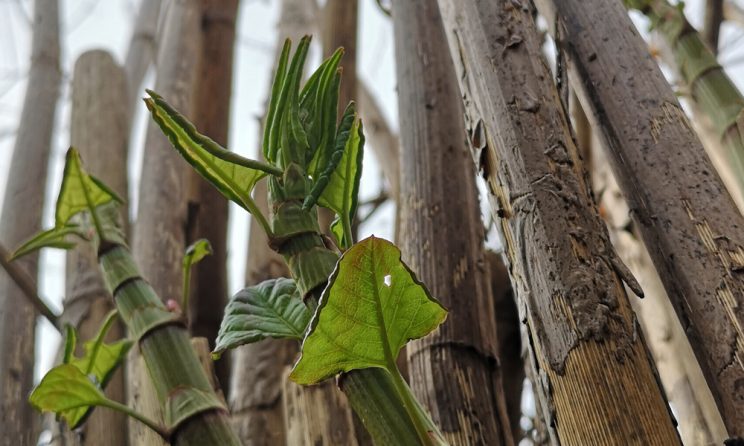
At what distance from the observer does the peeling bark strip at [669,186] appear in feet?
1.15

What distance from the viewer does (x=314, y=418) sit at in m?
0.58

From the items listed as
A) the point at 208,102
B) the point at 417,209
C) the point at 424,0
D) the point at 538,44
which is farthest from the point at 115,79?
the point at 538,44

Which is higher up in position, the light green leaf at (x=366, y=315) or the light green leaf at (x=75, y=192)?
the light green leaf at (x=75, y=192)

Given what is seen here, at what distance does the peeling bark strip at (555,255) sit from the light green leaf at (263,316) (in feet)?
0.37

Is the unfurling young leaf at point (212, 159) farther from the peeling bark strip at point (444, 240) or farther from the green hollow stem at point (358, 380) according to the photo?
the peeling bark strip at point (444, 240)

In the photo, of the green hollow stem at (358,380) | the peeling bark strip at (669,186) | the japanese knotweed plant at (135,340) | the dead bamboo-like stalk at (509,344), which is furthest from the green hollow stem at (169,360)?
the dead bamboo-like stalk at (509,344)

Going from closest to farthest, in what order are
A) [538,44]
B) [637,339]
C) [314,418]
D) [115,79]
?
[637,339] → [538,44] → [314,418] → [115,79]

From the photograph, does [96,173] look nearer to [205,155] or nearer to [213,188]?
[213,188]

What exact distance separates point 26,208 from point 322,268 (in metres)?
0.73

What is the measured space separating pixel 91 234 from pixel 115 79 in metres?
0.61

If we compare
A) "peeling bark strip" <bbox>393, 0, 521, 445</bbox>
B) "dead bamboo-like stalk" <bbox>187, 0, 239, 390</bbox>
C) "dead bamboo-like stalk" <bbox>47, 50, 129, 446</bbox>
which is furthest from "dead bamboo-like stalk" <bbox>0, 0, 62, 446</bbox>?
"peeling bark strip" <bbox>393, 0, 521, 445</bbox>

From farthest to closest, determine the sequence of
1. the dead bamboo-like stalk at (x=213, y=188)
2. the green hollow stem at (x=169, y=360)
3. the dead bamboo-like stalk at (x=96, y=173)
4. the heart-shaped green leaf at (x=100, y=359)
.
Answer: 1. the dead bamboo-like stalk at (x=213, y=188)
2. the dead bamboo-like stalk at (x=96, y=173)
3. the heart-shaped green leaf at (x=100, y=359)
4. the green hollow stem at (x=169, y=360)

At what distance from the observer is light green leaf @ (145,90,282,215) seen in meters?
0.34

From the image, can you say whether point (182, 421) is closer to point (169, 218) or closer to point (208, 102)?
point (169, 218)
